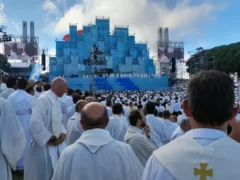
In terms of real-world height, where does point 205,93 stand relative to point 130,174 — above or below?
above

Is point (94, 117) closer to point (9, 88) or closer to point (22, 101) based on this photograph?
point (22, 101)

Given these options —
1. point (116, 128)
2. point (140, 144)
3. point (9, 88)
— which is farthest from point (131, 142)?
point (9, 88)

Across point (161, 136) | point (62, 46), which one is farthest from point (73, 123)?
point (62, 46)

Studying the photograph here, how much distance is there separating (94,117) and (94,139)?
0.20m

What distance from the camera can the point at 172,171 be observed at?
5.70ft

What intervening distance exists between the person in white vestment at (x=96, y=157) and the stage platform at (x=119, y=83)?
46577 mm

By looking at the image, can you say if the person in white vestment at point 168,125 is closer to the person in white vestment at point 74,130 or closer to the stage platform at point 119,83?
the person in white vestment at point 74,130

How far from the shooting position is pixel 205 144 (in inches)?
68.6

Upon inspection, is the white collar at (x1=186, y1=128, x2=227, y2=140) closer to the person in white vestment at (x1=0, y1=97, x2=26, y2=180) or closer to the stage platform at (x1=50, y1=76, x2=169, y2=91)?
the person in white vestment at (x1=0, y1=97, x2=26, y2=180)

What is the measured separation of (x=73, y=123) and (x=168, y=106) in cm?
1446

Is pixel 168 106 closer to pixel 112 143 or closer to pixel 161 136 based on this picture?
pixel 161 136

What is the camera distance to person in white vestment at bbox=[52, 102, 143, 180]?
2.94 m

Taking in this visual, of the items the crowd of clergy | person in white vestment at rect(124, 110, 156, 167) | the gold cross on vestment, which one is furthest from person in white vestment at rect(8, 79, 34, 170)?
the gold cross on vestment

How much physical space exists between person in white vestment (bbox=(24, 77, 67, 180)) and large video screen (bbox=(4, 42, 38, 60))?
68.3 metres
